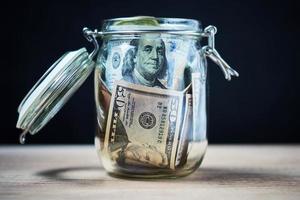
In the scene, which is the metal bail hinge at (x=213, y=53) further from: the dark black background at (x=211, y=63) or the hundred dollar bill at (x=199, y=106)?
the dark black background at (x=211, y=63)

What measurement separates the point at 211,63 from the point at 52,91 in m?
0.51

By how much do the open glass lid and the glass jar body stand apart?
0.03 m

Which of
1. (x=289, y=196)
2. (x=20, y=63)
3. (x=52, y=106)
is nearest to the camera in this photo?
(x=289, y=196)

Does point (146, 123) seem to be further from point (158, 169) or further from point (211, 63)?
point (211, 63)

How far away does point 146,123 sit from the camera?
0.75m

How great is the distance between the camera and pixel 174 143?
76 cm

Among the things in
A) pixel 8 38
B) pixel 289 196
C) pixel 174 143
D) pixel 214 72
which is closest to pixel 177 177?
pixel 174 143

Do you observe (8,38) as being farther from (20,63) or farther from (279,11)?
(279,11)

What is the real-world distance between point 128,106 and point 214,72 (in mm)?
486

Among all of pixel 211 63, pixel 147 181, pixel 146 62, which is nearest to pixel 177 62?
pixel 146 62

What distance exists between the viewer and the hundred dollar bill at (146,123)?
746 millimetres

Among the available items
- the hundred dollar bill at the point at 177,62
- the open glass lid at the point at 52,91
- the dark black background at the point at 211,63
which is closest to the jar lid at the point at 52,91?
the open glass lid at the point at 52,91

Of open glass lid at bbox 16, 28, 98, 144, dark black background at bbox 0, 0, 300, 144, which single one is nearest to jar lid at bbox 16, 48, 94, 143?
open glass lid at bbox 16, 28, 98, 144

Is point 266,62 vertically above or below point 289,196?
above
